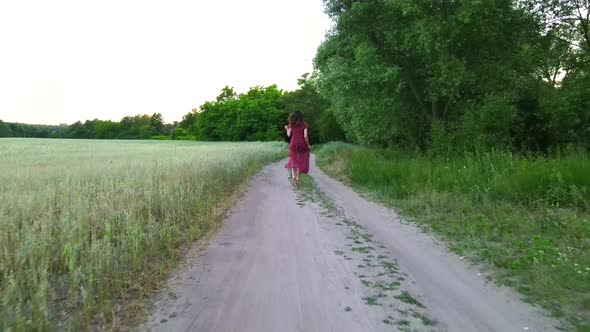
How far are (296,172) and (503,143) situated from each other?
286 inches

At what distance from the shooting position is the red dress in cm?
1140

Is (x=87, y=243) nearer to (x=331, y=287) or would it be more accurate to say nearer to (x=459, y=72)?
(x=331, y=287)

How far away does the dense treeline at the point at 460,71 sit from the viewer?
12469 mm

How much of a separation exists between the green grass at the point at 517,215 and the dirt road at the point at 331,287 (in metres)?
0.37

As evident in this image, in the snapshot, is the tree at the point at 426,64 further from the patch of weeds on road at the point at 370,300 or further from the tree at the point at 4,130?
the tree at the point at 4,130

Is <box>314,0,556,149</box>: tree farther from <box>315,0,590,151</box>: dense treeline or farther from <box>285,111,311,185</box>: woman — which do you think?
<box>285,111,311,185</box>: woman

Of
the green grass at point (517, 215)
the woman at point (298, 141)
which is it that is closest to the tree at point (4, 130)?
the woman at point (298, 141)

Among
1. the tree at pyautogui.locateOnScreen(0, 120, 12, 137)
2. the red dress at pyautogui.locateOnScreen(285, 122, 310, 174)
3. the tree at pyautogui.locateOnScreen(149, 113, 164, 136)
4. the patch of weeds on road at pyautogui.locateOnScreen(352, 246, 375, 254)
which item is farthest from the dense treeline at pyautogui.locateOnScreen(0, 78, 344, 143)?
the patch of weeds on road at pyautogui.locateOnScreen(352, 246, 375, 254)

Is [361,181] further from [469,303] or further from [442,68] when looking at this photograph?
[469,303]

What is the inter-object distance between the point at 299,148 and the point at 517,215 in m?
6.36

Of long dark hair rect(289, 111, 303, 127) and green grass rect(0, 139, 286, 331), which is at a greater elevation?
long dark hair rect(289, 111, 303, 127)

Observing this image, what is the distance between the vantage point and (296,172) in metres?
11.8

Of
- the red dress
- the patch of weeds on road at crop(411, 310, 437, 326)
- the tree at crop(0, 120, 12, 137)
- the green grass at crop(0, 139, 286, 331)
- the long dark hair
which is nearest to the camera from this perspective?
the green grass at crop(0, 139, 286, 331)

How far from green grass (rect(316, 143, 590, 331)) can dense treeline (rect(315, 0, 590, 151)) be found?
358 cm
